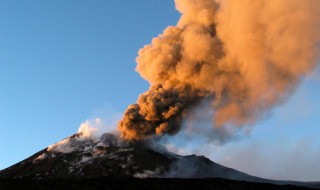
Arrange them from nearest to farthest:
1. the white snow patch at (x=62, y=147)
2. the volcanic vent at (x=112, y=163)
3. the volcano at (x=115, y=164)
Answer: the volcano at (x=115, y=164) → the volcanic vent at (x=112, y=163) → the white snow patch at (x=62, y=147)

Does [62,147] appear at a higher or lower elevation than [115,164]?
higher

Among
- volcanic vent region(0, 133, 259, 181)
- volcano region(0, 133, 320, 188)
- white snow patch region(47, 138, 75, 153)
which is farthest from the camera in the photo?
white snow patch region(47, 138, 75, 153)

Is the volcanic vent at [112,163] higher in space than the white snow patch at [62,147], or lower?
lower

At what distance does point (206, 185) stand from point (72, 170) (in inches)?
2512

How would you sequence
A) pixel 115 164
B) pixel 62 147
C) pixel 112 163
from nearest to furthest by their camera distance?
pixel 115 164
pixel 112 163
pixel 62 147

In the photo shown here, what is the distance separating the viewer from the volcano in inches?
5290

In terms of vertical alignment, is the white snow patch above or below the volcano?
above

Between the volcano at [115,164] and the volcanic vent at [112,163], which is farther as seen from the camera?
the volcanic vent at [112,163]

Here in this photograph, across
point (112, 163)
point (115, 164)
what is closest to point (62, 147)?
point (112, 163)

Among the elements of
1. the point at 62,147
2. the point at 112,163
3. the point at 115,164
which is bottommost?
the point at 115,164

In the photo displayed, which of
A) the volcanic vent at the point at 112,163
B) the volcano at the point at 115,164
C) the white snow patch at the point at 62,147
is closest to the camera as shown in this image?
the volcano at the point at 115,164

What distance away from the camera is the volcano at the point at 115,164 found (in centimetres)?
13438

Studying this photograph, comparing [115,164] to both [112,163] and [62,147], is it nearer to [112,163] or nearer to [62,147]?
[112,163]

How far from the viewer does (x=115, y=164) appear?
141125 millimetres
